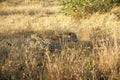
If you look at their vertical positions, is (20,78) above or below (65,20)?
above

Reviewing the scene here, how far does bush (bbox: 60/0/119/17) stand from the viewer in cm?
1460

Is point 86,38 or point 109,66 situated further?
point 86,38

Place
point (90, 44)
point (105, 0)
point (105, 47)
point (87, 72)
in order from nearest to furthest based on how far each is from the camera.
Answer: point (87, 72)
point (105, 47)
point (90, 44)
point (105, 0)

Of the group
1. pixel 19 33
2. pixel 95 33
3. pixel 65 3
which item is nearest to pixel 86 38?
pixel 95 33

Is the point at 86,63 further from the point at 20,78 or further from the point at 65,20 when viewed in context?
the point at 65,20

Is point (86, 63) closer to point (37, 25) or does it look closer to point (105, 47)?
point (105, 47)

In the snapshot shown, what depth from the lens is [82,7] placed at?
1473 cm

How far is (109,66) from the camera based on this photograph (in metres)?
6.49

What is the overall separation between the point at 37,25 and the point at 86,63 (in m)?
7.27

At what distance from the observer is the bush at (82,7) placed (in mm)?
14604

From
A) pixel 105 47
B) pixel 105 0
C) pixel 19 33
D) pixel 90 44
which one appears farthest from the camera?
pixel 105 0

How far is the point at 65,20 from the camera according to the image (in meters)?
14.5

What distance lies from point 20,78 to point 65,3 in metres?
8.81

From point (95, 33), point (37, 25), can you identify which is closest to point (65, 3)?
point (37, 25)
